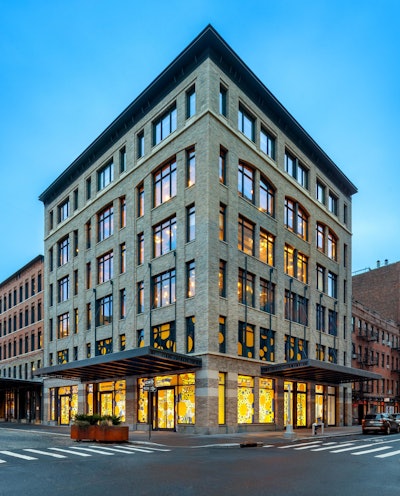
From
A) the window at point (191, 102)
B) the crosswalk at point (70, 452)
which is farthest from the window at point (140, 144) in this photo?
the crosswalk at point (70, 452)

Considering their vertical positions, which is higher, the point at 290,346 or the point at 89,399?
the point at 290,346

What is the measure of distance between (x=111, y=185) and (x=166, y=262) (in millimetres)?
11515

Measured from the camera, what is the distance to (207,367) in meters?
33.2

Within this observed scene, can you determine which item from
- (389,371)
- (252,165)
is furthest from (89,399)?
(389,371)

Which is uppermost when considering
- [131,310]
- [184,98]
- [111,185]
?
[184,98]

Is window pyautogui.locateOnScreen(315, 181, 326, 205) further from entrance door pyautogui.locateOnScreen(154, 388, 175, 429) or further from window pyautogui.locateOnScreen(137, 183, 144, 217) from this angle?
entrance door pyautogui.locateOnScreen(154, 388, 175, 429)

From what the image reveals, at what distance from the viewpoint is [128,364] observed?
34875 millimetres

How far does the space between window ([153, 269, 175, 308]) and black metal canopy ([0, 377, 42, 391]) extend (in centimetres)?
2403

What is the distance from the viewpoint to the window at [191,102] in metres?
38.2

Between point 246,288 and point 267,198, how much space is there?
821 centimetres

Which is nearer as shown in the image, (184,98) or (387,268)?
(184,98)

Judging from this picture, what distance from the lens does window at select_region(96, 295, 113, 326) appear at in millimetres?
45094

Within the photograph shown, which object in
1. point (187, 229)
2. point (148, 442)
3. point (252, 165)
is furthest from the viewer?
point (252, 165)

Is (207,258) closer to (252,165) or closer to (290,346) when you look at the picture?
(252,165)
